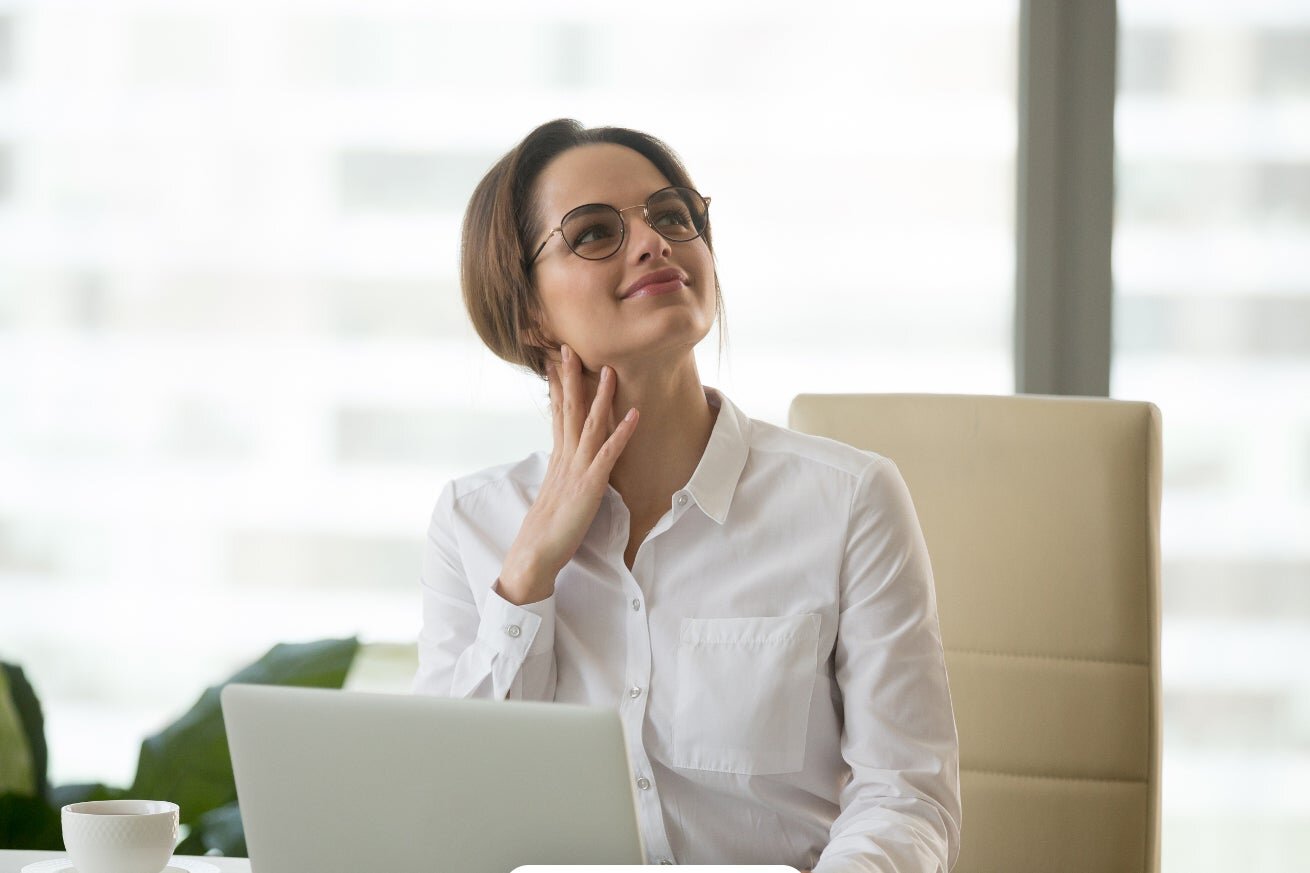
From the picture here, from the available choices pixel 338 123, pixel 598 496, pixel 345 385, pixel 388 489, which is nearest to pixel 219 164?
pixel 338 123

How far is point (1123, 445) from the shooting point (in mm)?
1624

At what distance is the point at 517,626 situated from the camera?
1412 mm

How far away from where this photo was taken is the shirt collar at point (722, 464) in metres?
1.46

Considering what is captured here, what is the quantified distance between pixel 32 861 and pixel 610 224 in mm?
926

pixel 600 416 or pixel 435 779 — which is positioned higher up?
pixel 600 416

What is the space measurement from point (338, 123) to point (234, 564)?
91 centimetres

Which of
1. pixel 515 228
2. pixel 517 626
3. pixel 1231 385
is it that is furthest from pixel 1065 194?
pixel 517 626

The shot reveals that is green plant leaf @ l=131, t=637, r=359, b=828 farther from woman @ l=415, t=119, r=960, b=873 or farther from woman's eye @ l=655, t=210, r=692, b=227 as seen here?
woman's eye @ l=655, t=210, r=692, b=227

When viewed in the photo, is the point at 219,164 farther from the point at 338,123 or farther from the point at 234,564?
the point at 234,564

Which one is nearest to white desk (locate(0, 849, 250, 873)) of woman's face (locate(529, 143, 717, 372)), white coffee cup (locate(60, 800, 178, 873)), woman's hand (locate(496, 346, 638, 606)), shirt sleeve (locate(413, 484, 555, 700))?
white coffee cup (locate(60, 800, 178, 873))

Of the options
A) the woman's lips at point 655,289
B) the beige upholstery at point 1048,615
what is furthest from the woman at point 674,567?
the beige upholstery at point 1048,615

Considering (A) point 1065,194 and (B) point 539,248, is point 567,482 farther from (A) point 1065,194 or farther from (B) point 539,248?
(A) point 1065,194

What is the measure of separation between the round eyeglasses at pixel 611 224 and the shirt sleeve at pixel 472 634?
0.36 meters

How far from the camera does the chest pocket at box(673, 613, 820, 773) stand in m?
1.36
